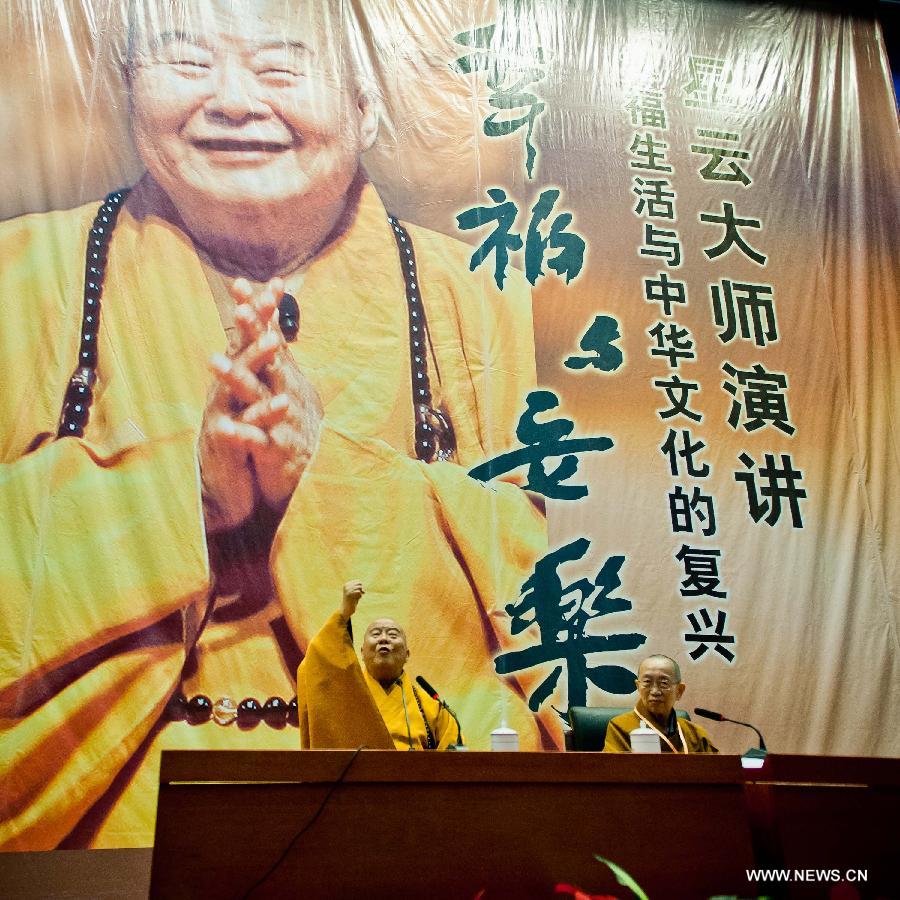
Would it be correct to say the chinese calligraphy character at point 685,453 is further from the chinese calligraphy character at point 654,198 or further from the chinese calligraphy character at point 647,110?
the chinese calligraphy character at point 647,110

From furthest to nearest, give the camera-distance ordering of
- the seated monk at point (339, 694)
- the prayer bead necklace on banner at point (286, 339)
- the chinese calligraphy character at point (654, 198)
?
the chinese calligraphy character at point (654, 198) → the prayer bead necklace on banner at point (286, 339) → the seated monk at point (339, 694)

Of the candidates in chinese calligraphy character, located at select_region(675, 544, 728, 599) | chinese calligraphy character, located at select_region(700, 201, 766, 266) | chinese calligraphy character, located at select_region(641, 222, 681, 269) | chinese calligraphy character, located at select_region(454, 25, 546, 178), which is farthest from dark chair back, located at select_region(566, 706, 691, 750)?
chinese calligraphy character, located at select_region(454, 25, 546, 178)

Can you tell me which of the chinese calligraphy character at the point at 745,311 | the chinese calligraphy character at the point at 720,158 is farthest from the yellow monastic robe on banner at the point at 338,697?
the chinese calligraphy character at the point at 720,158

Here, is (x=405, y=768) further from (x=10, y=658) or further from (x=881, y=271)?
(x=881, y=271)

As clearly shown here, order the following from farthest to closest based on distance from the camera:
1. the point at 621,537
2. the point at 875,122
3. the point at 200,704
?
the point at 875,122
the point at 621,537
the point at 200,704

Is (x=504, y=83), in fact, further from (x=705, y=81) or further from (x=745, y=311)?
(x=745, y=311)

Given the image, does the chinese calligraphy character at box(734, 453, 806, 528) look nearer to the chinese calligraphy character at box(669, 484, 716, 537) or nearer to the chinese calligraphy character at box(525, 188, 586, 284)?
the chinese calligraphy character at box(669, 484, 716, 537)

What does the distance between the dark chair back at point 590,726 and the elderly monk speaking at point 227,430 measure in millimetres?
446

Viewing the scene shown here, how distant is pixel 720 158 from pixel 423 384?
167 cm

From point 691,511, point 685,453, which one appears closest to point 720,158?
point 685,453

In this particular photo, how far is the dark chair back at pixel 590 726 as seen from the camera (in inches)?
112

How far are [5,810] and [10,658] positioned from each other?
1.31 ft

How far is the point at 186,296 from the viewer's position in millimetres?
3486

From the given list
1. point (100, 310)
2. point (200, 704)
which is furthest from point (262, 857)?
point (100, 310)
